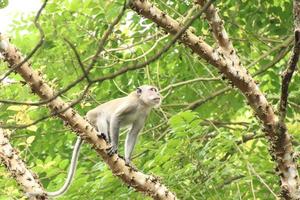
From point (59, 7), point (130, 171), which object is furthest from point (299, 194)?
point (59, 7)

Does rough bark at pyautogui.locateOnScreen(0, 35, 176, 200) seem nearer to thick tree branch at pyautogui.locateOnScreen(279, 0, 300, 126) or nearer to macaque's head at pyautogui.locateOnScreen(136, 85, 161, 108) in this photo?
thick tree branch at pyautogui.locateOnScreen(279, 0, 300, 126)

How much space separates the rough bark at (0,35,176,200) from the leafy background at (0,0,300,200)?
718 millimetres

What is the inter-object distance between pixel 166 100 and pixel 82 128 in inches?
156

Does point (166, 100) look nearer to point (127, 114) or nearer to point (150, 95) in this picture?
point (127, 114)

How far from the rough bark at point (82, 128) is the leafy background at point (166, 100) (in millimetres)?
718

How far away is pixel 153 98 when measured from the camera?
670 centimetres

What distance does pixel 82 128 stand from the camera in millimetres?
4219

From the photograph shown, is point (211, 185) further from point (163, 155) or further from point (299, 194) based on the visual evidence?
point (299, 194)

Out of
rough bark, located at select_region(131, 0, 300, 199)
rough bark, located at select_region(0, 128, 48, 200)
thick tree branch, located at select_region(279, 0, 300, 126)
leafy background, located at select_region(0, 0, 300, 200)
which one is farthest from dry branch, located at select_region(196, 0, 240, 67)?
rough bark, located at select_region(0, 128, 48, 200)

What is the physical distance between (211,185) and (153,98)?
1.28m

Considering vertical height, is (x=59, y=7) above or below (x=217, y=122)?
above

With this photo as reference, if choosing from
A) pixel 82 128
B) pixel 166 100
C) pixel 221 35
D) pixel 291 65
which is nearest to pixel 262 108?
pixel 221 35

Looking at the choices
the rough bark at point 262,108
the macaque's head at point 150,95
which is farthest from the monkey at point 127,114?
the rough bark at point 262,108

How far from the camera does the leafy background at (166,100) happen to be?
562 centimetres
